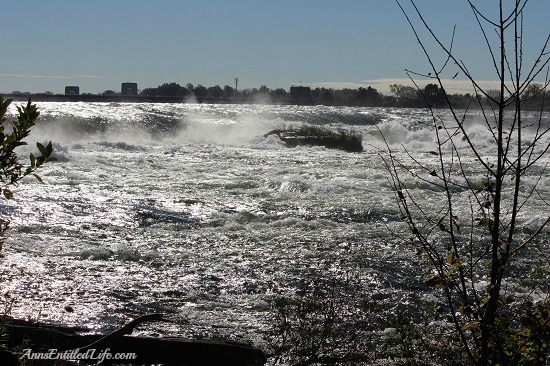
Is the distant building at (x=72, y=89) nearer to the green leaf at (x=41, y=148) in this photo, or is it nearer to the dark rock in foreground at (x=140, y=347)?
the dark rock in foreground at (x=140, y=347)

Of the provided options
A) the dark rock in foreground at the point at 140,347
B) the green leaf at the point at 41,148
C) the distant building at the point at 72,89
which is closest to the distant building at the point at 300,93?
the distant building at the point at 72,89

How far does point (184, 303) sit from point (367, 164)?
17.2 metres

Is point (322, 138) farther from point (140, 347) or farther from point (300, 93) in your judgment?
point (300, 93)

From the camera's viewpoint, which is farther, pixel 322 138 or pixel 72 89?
pixel 72 89

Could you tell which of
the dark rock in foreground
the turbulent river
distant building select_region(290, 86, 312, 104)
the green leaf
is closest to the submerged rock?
the turbulent river

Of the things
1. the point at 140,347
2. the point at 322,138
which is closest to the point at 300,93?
the point at 322,138

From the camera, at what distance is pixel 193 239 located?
1013 centimetres

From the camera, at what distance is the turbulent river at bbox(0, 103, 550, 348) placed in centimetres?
659

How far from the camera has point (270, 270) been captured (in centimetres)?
831

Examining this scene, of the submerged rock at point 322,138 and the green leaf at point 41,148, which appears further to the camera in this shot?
the submerged rock at point 322,138

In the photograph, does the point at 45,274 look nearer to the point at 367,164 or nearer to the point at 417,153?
the point at 367,164

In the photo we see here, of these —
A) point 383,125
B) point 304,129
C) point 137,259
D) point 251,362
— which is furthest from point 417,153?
point 251,362

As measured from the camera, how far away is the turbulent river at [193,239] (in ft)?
21.6

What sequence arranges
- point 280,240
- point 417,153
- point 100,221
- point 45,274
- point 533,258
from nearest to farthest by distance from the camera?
1. point 45,274
2. point 533,258
3. point 280,240
4. point 100,221
5. point 417,153
